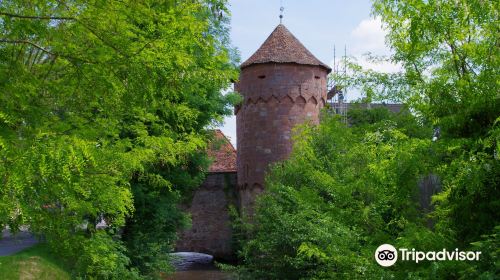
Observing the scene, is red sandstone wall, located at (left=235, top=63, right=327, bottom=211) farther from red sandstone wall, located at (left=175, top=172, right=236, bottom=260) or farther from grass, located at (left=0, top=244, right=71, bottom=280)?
grass, located at (left=0, top=244, right=71, bottom=280)

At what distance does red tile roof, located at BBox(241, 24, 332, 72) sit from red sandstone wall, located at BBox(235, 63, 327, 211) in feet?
0.75

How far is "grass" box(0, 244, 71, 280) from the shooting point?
34.1 feet

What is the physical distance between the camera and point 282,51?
24.2 m

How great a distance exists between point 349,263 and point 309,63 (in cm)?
1800

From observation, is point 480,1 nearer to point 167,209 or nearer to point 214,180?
point 167,209

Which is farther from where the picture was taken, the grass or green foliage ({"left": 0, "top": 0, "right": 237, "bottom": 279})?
the grass

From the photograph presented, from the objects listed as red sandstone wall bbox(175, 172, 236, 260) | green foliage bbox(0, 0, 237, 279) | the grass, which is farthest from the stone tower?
green foliage bbox(0, 0, 237, 279)

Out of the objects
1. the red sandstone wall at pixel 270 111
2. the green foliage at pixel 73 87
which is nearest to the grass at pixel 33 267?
the green foliage at pixel 73 87

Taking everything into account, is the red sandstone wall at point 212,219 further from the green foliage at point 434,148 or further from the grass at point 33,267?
the green foliage at point 434,148

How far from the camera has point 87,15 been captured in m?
4.91

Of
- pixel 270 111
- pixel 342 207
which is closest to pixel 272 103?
pixel 270 111

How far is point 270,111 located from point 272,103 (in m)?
0.36

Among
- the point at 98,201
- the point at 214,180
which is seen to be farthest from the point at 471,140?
the point at 214,180

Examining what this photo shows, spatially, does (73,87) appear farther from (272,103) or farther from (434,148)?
(272,103)
